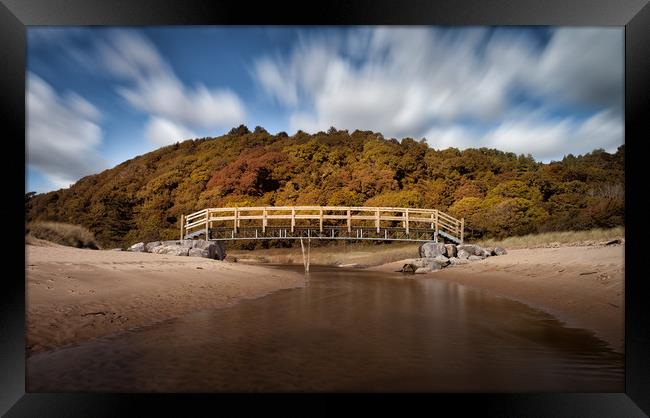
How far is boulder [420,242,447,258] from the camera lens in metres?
14.6

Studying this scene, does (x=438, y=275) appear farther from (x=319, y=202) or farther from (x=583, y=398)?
(x=319, y=202)

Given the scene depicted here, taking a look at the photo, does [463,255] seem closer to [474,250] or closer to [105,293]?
[474,250]

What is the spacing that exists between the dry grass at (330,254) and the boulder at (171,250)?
7850mm

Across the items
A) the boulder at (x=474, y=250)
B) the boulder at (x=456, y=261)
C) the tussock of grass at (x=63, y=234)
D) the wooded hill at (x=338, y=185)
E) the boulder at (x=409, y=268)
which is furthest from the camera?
the wooded hill at (x=338, y=185)

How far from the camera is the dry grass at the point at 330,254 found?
19464 millimetres

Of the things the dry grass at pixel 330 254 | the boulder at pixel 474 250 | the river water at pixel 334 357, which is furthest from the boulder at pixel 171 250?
the boulder at pixel 474 250

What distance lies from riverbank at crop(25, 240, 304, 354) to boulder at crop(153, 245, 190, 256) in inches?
174

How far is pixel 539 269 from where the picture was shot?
8305 millimetres

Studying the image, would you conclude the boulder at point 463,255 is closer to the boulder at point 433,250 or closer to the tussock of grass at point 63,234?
the boulder at point 433,250

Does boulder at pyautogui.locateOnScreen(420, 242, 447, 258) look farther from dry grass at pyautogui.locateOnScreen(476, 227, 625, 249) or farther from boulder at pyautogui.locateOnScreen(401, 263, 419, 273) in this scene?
dry grass at pyautogui.locateOnScreen(476, 227, 625, 249)

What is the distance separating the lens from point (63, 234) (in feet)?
40.1

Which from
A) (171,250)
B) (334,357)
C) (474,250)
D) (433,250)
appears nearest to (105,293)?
(334,357)

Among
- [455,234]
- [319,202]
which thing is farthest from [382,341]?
[319,202]

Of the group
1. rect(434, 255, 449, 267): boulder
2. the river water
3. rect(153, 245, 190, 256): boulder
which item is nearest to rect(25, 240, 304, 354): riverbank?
the river water
